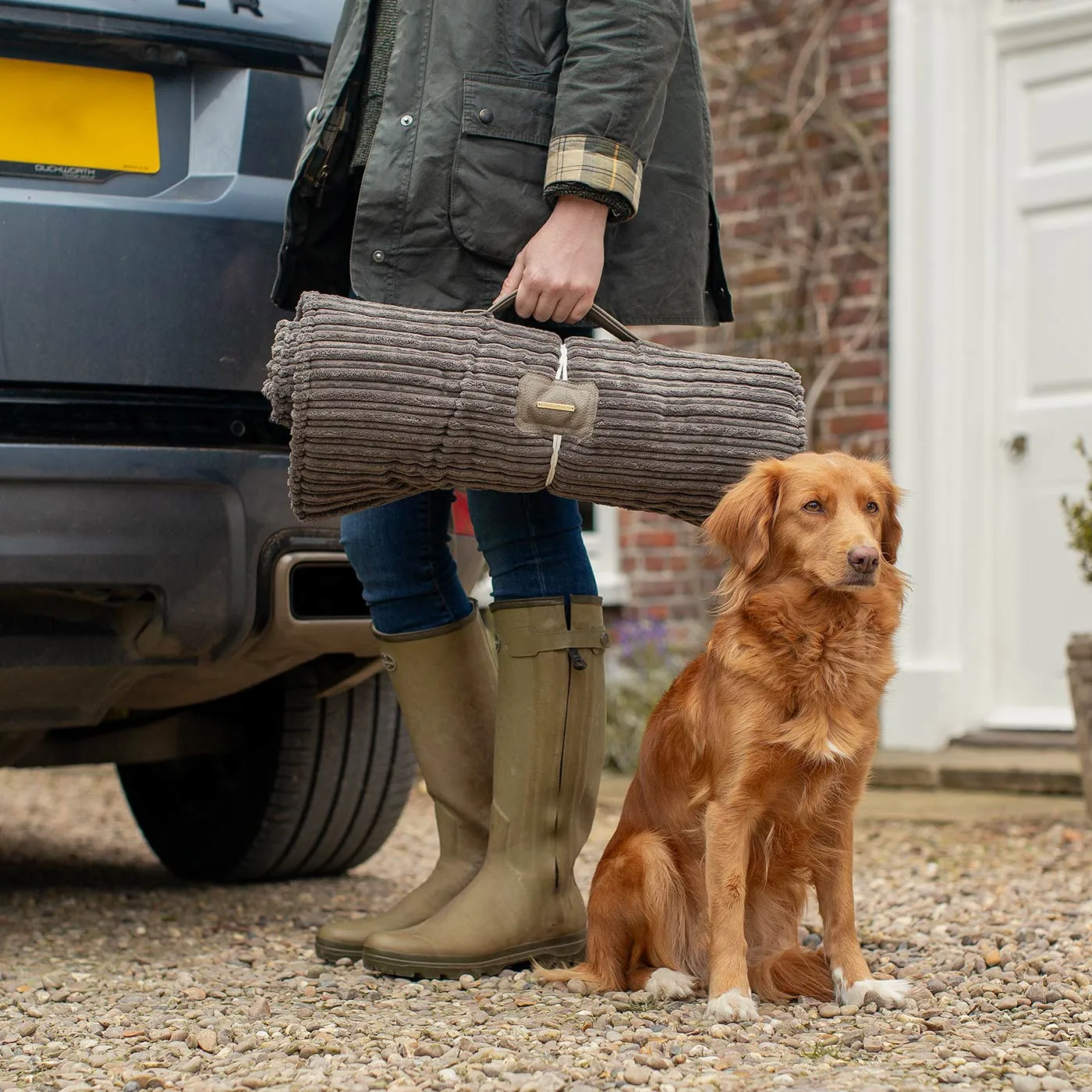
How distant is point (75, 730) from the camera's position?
3229mm

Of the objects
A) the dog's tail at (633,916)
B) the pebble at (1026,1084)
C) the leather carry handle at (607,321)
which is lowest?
the pebble at (1026,1084)

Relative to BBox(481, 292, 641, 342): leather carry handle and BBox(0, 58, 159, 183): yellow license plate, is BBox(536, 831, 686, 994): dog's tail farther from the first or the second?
BBox(0, 58, 159, 183): yellow license plate

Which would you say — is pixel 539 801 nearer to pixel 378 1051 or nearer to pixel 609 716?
pixel 378 1051

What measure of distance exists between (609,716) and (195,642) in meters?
3.63

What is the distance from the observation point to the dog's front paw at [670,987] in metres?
2.36

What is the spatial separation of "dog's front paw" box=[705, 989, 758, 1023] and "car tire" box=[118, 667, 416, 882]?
1267 mm

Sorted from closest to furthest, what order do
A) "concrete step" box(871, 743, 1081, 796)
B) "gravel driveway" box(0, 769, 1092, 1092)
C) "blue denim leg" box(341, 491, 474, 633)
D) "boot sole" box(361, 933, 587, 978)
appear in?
1. "gravel driveway" box(0, 769, 1092, 1092)
2. "boot sole" box(361, 933, 587, 978)
3. "blue denim leg" box(341, 491, 474, 633)
4. "concrete step" box(871, 743, 1081, 796)

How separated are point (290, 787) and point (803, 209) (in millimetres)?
3829

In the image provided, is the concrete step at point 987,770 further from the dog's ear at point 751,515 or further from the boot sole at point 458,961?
the dog's ear at point 751,515

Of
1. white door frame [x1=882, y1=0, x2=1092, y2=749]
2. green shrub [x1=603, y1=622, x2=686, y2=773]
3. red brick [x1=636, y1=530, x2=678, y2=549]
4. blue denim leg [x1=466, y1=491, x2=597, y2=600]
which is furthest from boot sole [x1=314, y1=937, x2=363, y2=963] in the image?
red brick [x1=636, y1=530, x2=678, y2=549]

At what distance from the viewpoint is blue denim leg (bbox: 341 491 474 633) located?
2.65 metres

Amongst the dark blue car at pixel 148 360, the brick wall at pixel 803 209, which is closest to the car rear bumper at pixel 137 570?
the dark blue car at pixel 148 360

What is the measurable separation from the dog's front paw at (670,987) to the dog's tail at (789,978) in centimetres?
10

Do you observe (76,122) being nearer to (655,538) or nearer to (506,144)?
(506,144)
